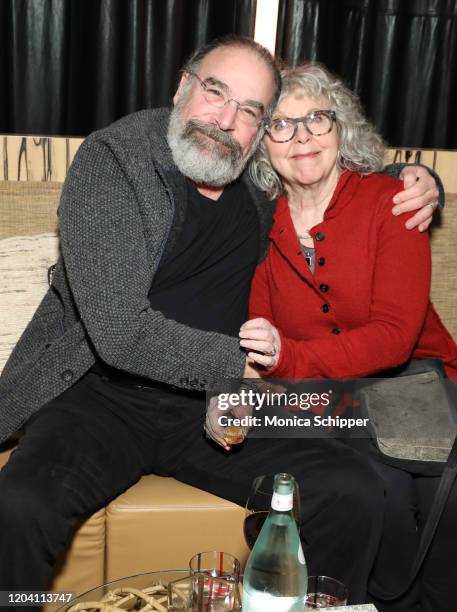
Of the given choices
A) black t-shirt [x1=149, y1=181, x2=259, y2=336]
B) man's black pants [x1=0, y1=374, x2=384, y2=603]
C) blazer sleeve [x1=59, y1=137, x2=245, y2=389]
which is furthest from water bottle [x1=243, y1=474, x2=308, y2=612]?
black t-shirt [x1=149, y1=181, x2=259, y2=336]

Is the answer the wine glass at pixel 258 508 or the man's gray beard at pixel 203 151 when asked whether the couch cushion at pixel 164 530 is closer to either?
the wine glass at pixel 258 508

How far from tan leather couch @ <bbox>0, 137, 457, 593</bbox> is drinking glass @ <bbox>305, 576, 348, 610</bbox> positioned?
0.43 m

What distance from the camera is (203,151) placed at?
1809 mm

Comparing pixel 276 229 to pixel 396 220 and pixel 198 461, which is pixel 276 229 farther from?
pixel 198 461

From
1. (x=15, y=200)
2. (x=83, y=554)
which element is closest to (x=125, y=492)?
(x=83, y=554)

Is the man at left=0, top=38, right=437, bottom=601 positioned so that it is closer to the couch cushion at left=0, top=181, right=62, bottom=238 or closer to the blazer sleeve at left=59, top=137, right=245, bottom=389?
the blazer sleeve at left=59, top=137, right=245, bottom=389

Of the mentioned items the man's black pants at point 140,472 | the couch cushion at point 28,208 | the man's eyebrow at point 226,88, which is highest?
the man's eyebrow at point 226,88

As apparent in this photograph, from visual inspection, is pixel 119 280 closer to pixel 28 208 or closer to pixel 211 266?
pixel 211 266

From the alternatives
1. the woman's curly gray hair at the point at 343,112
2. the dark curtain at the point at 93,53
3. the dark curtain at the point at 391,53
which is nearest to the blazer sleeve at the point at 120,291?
the woman's curly gray hair at the point at 343,112

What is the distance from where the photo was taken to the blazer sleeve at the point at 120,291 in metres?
1.64

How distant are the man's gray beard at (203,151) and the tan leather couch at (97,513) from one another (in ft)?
1.39

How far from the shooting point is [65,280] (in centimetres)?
185

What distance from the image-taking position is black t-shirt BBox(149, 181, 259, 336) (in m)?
1.82

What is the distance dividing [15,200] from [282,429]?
39.0 inches
